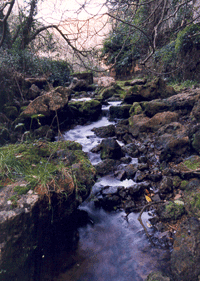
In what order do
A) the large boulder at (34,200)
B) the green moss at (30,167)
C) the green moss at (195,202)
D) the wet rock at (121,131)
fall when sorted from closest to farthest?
the large boulder at (34,200), the green moss at (30,167), the green moss at (195,202), the wet rock at (121,131)

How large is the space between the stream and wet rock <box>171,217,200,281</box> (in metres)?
0.28

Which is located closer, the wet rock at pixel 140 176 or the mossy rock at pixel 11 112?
the wet rock at pixel 140 176

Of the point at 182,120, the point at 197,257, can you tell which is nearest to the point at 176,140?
the point at 182,120

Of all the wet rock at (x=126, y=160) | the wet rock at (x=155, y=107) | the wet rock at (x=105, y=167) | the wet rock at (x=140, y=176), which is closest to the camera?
the wet rock at (x=140, y=176)

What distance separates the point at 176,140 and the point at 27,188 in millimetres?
3432

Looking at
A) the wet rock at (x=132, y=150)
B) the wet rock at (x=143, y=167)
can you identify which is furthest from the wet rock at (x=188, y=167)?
the wet rock at (x=132, y=150)

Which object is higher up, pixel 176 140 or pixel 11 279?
pixel 176 140

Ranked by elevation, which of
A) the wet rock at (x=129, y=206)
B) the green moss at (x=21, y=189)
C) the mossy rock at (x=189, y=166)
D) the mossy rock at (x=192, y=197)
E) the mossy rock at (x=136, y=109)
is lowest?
the wet rock at (x=129, y=206)

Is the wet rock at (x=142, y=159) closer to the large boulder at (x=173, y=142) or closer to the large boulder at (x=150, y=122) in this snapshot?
the large boulder at (x=173, y=142)

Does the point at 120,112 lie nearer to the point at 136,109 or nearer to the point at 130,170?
the point at 136,109

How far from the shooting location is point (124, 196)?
11.8 ft

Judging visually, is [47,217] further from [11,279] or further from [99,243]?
[99,243]

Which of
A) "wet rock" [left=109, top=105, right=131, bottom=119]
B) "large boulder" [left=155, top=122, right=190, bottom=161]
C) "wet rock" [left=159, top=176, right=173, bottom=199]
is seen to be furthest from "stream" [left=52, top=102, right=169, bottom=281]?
"wet rock" [left=109, top=105, right=131, bottom=119]

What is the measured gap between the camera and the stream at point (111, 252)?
2.30 meters
